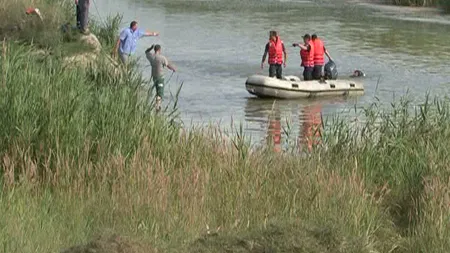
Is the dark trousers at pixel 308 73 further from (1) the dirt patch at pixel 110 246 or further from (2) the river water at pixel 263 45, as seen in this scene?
(1) the dirt patch at pixel 110 246

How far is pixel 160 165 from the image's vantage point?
1041 centimetres

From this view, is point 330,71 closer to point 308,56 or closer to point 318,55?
point 318,55

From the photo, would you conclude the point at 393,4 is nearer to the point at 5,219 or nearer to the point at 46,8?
the point at 46,8

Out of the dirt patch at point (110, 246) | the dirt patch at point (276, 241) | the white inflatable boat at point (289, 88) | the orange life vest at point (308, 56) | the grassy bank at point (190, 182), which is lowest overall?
the white inflatable boat at point (289, 88)

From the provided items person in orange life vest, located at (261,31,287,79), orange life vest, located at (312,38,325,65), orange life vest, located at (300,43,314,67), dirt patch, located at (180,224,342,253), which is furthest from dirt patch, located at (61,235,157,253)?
orange life vest, located at (312,38,325,65)

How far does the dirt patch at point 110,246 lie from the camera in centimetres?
704

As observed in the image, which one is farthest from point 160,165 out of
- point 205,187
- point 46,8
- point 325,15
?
point 325,15

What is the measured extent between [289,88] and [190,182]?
14.5 metres

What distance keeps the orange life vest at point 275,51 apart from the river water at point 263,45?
3.31 ft

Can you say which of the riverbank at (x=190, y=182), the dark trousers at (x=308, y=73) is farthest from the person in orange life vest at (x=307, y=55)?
the riverbank at (x=190, y=182)

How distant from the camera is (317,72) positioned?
26047mm

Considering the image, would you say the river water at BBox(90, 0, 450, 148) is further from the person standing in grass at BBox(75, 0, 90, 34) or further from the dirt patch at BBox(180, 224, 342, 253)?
the dirt patch at BBox(180, 224, 342, 253)

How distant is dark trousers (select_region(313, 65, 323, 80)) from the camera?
84.9 ft

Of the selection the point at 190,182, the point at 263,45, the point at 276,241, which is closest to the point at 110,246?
the point at 276,241
